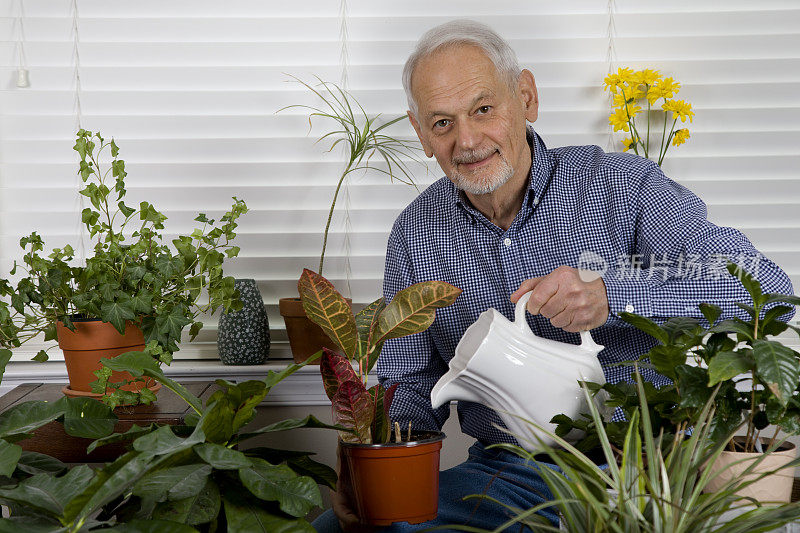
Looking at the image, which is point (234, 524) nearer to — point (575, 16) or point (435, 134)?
point (435, 134)

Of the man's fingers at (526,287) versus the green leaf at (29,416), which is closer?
the green leaf at (29,416)

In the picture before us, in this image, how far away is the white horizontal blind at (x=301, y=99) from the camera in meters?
1.92

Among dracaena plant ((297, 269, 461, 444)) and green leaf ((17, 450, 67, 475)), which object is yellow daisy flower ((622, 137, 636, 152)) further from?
green leaf ((17, 450, 67, 475))

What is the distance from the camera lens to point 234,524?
0.78 m

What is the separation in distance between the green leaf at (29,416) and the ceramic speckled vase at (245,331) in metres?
0.90

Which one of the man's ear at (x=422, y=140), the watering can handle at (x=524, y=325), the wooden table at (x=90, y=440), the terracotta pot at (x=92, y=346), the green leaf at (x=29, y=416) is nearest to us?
the green leaf at (x=29, y=416)

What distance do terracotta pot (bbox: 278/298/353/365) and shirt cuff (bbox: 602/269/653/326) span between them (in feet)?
2.51

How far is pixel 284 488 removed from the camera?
80cm

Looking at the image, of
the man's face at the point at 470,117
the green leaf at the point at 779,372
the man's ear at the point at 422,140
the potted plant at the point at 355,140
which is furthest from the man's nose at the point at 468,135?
the green leaf at the point at 779,372

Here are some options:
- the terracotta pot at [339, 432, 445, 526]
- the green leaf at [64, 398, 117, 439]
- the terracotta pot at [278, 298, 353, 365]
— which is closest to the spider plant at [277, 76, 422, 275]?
the terracotta pot at [278, 298, 353, 365]

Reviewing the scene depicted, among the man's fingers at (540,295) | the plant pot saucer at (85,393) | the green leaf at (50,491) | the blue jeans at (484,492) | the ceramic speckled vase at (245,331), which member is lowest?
the blue jeans at (484,492)

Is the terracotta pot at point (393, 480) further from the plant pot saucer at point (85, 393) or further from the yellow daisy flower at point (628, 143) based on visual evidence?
the yellow daisy flower at point (628, 143)

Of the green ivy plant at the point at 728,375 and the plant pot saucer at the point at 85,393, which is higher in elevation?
the green ivy plant at the point at 728,375

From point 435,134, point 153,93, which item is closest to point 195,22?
point 153,93
